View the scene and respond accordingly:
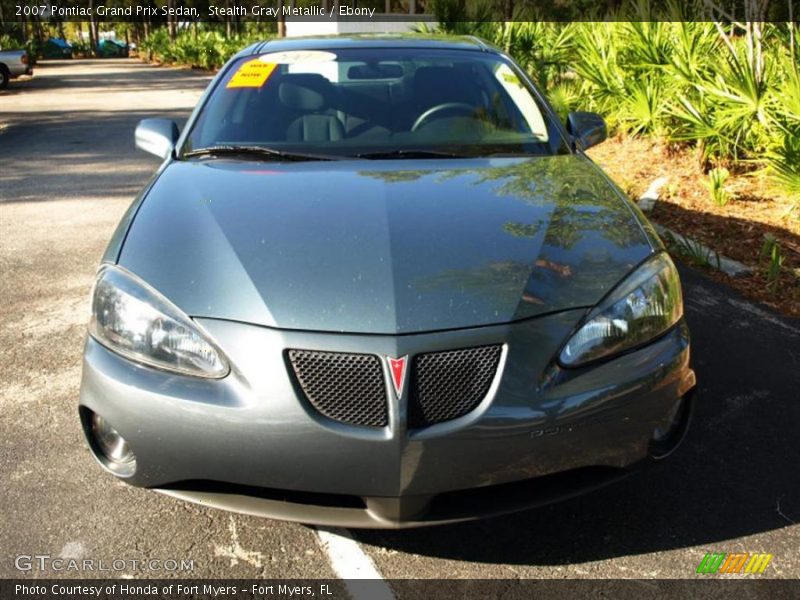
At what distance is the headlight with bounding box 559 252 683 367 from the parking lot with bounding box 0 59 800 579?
0.68m

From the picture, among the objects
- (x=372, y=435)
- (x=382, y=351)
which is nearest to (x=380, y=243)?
(x=382, y=351)

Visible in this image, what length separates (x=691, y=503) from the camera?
2707 millimetres

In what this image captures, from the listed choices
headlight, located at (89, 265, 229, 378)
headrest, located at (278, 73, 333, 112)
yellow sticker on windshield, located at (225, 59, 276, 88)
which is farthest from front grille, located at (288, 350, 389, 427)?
yellow sticker on windshield, located at (225, 59, 276, 88)

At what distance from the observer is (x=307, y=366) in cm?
209

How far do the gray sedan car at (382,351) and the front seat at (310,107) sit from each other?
26.6 inches

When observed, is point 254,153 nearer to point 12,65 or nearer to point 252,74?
point 252,74

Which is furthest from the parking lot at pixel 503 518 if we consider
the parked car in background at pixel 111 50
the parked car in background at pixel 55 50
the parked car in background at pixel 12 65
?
the parked car in background at pixel 111 50

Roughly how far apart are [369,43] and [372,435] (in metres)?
2.63

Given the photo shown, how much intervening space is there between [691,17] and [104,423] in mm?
8878

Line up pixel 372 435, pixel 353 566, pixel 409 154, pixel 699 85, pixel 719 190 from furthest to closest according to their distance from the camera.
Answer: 1. pixel 699 85
2. pixel 719 190
3. pixel 409 154
4. pixel 353 566
5. pixel 372 435

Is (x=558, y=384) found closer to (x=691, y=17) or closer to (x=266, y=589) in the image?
(x=266, y=589)

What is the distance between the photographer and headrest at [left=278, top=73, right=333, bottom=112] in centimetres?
362

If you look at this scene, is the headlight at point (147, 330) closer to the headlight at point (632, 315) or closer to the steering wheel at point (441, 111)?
the headlight at point (632, 315)

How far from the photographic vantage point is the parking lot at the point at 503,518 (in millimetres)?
2428
